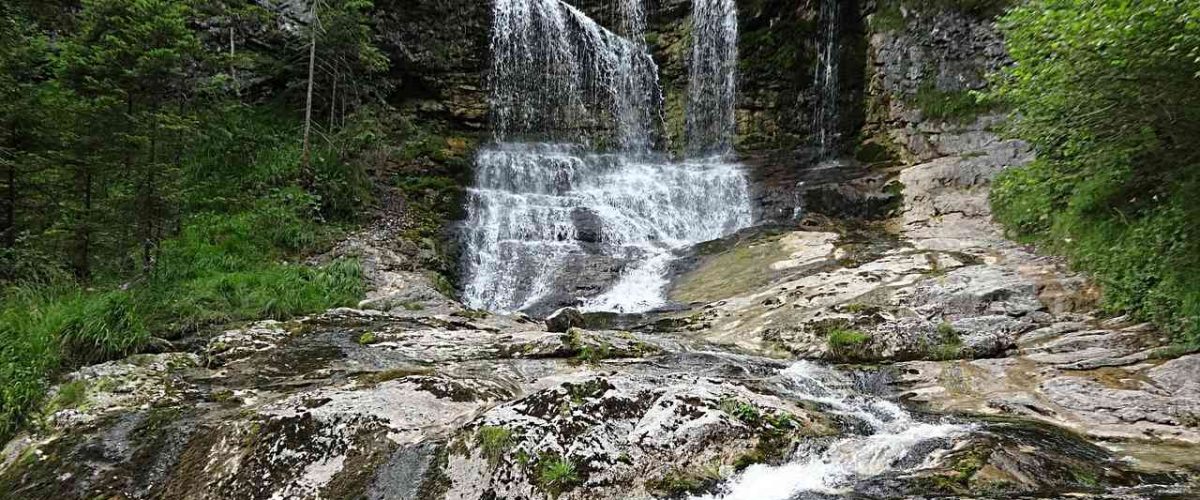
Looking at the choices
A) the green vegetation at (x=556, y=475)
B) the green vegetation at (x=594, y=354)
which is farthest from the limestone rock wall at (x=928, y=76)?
the green vegetation at (x=556, y=475)

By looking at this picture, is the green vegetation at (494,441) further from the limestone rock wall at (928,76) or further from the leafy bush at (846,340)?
the limestone rock wall at (928,76)

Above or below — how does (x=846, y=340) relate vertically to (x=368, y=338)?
above

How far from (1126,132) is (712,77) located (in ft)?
56.5

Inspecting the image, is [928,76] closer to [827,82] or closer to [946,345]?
[827,82]

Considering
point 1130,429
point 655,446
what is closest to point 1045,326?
point 1130,429

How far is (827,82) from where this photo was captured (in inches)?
819

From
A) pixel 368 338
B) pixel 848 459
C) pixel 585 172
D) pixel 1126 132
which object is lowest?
pixel 848 459

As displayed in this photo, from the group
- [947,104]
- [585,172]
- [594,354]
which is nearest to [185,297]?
[594,354]

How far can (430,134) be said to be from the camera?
2059 cm

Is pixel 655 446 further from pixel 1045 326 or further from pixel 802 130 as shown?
pixel 802 130

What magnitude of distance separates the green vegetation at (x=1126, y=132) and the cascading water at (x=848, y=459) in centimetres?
328

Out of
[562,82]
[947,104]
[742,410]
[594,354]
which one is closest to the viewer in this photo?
[742,410]

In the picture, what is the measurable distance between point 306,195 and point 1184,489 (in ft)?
49.5

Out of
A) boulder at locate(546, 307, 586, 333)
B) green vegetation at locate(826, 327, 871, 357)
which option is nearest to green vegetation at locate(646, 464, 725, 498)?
green vegetation at locate(826, 327, 871, 357)
